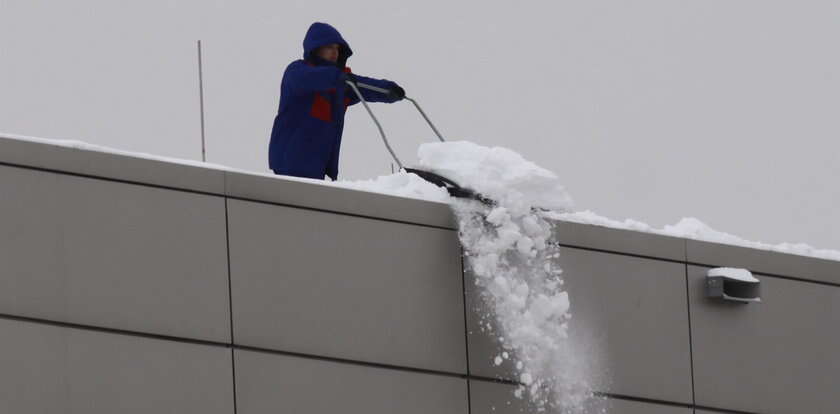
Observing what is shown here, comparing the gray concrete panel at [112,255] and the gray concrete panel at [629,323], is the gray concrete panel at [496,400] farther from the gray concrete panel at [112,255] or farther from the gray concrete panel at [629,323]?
the gray concrete panel at [112,255]

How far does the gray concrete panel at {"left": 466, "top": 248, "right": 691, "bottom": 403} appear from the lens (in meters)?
11.6

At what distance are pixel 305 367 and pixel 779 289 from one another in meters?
4.04

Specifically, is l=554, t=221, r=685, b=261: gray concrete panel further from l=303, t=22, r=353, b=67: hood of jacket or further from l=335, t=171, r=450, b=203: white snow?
l=303, t=22, r=353, b=67: hood of jacket

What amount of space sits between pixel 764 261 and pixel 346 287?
3.56m

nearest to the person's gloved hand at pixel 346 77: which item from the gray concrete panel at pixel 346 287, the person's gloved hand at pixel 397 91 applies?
the person's gloved hand at pixel 397 91

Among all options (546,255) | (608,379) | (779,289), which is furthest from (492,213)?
(779,289)

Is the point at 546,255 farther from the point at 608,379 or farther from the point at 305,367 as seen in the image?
the point at 305,367

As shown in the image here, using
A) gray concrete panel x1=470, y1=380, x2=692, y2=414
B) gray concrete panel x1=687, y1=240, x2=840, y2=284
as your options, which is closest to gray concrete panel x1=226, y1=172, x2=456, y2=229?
gray concrete panel x1=470, y1=380, x2=692, y2=414

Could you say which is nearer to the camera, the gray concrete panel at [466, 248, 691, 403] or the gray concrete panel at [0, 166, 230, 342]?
the gray concrete panel at [0, 166, 230, 342]

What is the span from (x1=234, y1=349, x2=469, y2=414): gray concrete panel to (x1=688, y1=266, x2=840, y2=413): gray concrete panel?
2102 millimetres

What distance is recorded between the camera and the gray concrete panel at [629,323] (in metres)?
11.6

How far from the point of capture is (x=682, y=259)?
1223cm

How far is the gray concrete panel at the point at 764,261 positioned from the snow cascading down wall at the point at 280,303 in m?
0.04

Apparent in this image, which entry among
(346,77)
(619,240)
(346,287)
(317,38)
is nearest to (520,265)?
(619,240)
